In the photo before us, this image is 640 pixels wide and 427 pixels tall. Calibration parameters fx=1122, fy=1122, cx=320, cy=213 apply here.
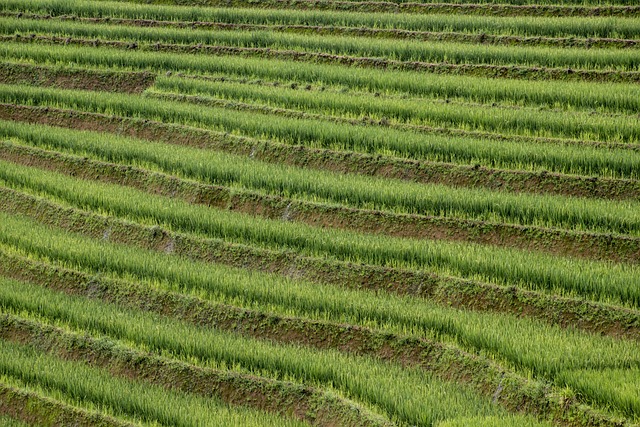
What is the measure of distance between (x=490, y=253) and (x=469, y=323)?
1.53 m

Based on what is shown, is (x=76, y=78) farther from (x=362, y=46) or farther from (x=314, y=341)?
(x=314, y=341)

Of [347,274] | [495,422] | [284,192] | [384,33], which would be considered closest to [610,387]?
[495,422]

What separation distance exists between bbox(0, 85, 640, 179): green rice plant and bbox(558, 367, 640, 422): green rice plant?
4.82 meters

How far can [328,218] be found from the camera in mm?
12914

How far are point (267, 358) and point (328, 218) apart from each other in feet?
11.4

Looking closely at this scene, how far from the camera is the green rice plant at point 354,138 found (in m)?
13.3

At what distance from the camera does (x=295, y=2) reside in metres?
21.0

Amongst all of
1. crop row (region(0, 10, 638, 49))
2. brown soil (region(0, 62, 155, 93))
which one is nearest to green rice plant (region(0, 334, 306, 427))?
brown soil (region(0, 62, 155, 93))

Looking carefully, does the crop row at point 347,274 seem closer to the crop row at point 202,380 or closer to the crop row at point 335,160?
the crop row at point 202,380

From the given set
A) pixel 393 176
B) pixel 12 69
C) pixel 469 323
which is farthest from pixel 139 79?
pixel 469 323

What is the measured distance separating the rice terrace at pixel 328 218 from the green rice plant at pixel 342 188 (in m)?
0.03

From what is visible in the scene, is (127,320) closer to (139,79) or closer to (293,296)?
(293,296)

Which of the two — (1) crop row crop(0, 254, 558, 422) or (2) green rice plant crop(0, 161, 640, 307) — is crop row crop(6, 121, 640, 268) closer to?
(2) green rice plant crop(0, 161, 640, 307)

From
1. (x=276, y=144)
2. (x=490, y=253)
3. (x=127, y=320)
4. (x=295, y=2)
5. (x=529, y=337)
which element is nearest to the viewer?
(x=529, y=337)
